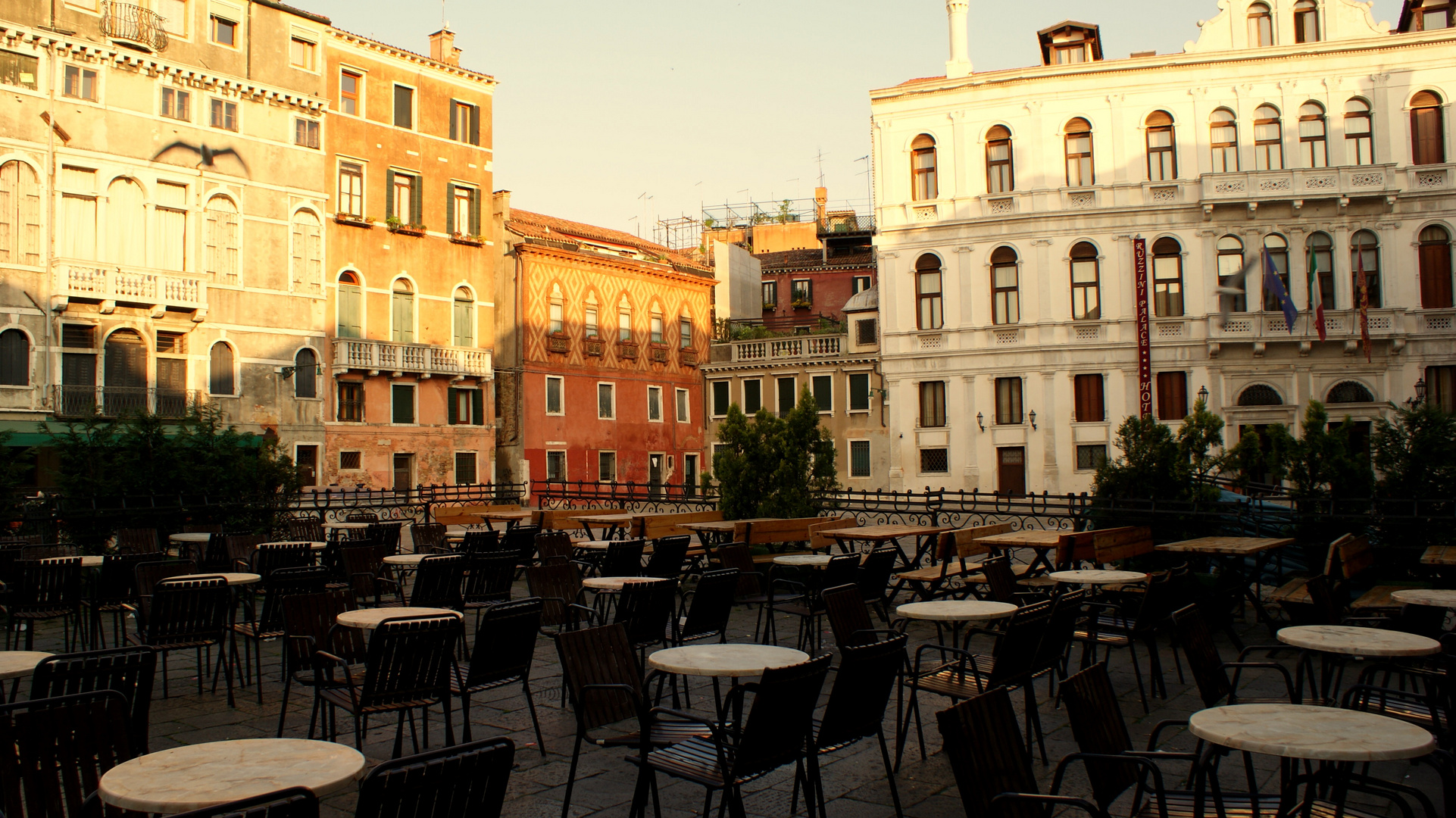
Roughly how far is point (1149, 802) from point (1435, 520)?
8.88 meters

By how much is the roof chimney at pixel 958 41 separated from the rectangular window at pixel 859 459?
13.4 metres

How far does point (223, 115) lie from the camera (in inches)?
1210

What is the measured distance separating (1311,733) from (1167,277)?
29.1 meters

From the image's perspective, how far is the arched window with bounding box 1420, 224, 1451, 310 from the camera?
2905 cm

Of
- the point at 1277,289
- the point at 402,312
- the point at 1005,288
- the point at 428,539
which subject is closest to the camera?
the point at 428,539

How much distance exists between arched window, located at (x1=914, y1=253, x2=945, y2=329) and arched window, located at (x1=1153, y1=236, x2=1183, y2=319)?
6.29m

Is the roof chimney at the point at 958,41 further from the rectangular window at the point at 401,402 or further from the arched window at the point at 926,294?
the rectangular window at the point at 401,402

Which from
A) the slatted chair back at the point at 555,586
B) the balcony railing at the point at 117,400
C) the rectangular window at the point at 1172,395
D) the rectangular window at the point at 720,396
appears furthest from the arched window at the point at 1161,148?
the balcony railing at the point at 117,400

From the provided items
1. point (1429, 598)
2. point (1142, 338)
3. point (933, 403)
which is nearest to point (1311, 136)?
point (1142, 338)

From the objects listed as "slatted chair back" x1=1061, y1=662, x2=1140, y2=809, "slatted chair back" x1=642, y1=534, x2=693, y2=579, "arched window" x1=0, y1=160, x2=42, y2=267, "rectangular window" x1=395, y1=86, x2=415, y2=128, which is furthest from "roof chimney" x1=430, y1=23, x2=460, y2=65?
"slatted chair back" x1=1061, y1=662, x2=1140, y2=809

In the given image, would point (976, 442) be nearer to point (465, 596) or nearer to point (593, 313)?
point (593, 313)

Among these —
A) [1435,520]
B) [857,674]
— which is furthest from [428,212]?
[857,674]

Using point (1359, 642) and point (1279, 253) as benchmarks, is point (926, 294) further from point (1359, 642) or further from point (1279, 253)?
point (1359, 642)

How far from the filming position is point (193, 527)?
1483 centimetres
